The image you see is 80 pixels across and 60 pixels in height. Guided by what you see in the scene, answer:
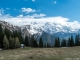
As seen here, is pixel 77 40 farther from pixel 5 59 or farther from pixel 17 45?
pixel 5 59

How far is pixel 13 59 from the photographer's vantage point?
128ft

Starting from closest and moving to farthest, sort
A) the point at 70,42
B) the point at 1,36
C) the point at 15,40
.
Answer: the point at 15,40, the point at 1,36, the point at 70,42

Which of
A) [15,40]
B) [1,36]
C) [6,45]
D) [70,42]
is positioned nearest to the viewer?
[6,45]

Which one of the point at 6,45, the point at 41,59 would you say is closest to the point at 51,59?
the point at 41,59

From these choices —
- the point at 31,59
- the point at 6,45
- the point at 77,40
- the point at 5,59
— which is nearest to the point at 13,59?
the point at 5,59

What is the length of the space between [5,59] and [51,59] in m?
11.8

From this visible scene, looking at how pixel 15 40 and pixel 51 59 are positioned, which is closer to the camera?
pixel 51 59

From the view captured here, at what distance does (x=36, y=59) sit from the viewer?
125 feet

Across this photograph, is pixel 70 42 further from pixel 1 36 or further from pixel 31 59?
pixel 31 59

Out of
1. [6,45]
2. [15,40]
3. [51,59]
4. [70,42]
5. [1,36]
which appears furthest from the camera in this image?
[70,42]

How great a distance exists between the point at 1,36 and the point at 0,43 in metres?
4.64

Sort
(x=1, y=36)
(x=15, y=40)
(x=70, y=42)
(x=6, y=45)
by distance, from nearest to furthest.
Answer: (x=6, y=45) → (x=15, y=40) → (x=1, y=36) → (x=70, y=42)

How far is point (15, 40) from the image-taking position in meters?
88.8

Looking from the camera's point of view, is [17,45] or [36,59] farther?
[17,45]
